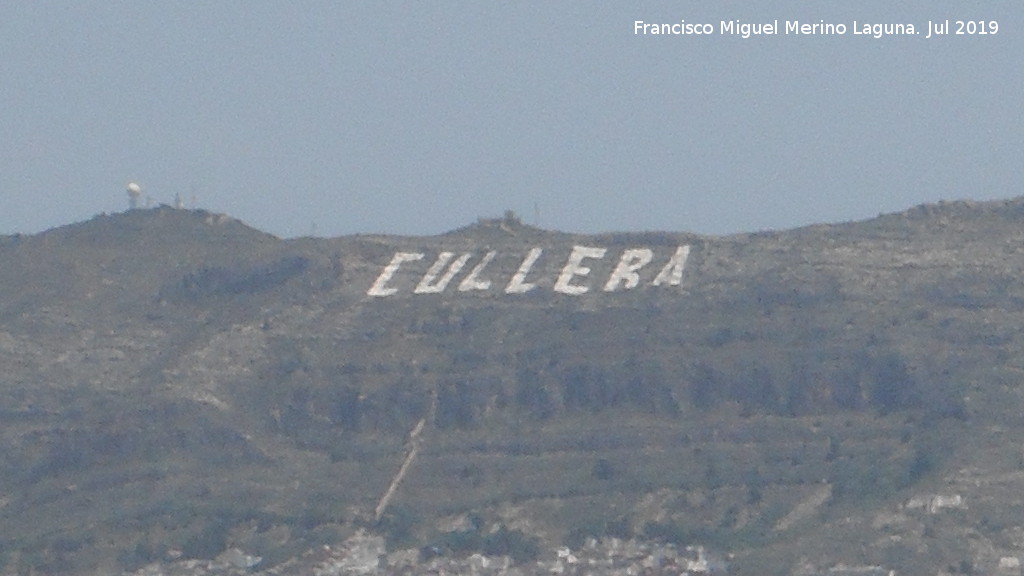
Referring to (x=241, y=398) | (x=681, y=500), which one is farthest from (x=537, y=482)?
(x=241, y=398)

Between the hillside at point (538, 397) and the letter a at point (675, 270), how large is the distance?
0.15m

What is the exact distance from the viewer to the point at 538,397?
60812 millimetres

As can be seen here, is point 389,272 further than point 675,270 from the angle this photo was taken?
Yes

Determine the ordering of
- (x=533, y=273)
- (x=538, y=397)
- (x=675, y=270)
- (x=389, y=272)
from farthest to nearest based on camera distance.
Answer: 1. (x=389, y=272)
2. (x=533, y=273)
3. (x=675, y=270)
4. (x=538, y=397)

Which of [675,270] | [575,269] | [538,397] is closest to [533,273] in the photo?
[575,269]

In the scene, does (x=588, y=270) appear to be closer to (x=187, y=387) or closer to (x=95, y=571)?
(x=187, y=387)

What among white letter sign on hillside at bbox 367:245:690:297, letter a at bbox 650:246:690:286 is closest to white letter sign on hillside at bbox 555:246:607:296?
white letter sign on hillside at bbox 367:245:690:297

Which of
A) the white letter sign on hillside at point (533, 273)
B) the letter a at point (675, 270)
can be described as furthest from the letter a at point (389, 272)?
the letter a at point (675, 270)

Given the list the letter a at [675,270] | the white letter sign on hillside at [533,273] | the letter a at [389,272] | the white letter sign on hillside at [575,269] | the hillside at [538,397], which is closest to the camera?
the hillside at [538,397]

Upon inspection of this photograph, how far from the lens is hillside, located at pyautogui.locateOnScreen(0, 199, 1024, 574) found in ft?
181

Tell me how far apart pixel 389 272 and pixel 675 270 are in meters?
7.94

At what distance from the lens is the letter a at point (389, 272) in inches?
2633

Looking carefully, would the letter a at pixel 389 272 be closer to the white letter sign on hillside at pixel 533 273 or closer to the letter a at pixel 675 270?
the white letter sign on hillside at pixel 533 273

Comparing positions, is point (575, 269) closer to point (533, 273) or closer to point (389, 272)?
point (533, 273)
